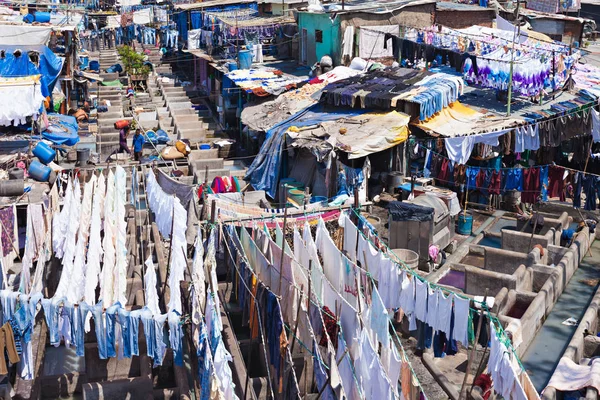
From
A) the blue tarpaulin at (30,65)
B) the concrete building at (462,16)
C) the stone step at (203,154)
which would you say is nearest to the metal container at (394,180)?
the stone step at (203,154)

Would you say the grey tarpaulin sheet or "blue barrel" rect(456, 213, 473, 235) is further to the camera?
"blue barrel" rect(456, 213, 473, 235)

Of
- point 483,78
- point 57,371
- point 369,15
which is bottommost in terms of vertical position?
point 57,371

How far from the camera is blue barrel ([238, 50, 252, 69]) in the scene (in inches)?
1172

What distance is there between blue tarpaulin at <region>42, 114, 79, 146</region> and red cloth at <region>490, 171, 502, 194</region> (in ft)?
38.5

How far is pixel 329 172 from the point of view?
20.1 metres

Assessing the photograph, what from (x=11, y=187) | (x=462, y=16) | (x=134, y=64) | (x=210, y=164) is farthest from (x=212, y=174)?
(x=134, y=64)

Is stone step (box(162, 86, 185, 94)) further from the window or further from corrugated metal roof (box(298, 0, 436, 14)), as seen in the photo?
the window

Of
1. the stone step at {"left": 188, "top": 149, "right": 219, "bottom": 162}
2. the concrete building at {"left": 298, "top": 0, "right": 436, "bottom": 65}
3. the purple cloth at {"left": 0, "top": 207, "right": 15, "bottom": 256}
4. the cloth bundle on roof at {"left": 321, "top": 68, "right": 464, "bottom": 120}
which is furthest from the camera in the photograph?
the concrete building at {"left": 298, "top": 0, "right": 436, "bottom": 65}

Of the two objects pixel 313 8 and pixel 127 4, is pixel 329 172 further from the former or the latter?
pixel 127 4

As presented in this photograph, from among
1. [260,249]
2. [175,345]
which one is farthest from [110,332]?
[260,249]

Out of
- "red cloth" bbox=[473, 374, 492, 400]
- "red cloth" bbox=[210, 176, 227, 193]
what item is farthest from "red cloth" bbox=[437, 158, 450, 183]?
"red cloth" bbox=[473, 374, 492, 400]

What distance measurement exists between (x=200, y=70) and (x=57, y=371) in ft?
80.4

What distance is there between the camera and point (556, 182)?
19641 millimetres

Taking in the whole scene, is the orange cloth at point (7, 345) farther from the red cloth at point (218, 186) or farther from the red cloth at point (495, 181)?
the red cloth at point (495, 181)
